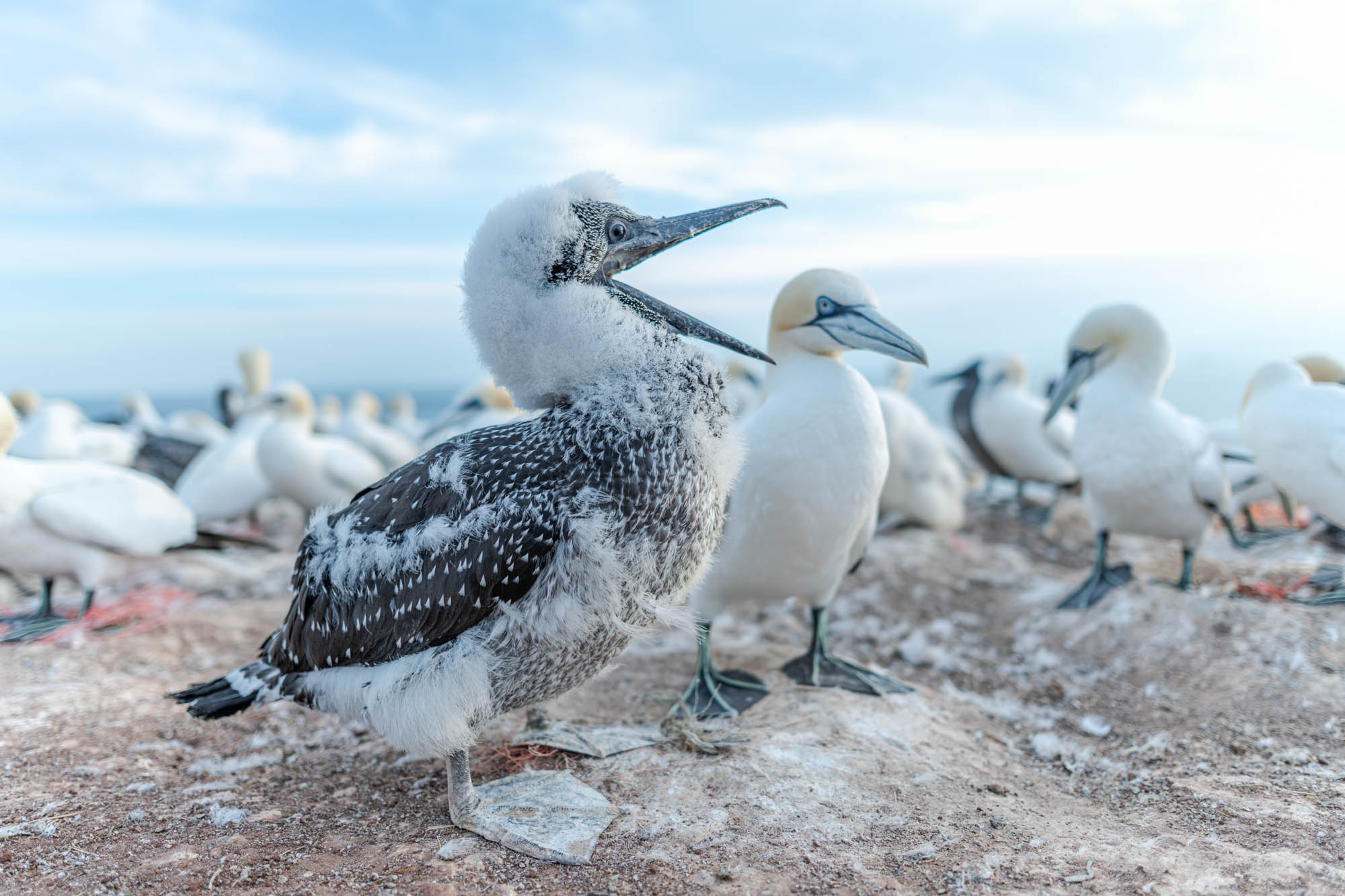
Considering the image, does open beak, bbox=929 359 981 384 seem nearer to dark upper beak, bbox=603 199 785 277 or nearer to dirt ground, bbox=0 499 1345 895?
dirt ground, bbox=0 499 1345 895

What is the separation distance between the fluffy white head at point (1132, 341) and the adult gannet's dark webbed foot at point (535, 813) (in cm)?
448

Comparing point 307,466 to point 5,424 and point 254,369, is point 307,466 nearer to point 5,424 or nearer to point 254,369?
point 5,424

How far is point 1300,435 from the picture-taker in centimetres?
528

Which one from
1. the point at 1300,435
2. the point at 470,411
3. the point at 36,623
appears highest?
the point at 1300,435

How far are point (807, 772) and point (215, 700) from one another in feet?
6.92

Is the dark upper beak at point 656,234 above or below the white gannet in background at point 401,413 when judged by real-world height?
above

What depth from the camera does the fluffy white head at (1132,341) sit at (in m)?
5.64

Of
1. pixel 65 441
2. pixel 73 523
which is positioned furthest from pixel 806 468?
pixel 65 441

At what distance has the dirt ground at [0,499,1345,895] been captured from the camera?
8.50 ft

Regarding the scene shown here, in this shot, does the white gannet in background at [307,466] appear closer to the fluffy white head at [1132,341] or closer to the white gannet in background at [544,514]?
the white gannet in background at [544,514]

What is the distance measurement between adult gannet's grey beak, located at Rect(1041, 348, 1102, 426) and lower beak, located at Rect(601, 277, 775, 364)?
3897 mm

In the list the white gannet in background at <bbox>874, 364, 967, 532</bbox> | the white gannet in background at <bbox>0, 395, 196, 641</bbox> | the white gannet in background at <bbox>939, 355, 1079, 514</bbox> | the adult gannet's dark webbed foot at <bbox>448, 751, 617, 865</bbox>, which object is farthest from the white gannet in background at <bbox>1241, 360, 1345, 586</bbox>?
the white gannet in background at <bbox>0, 395, 196, 641</bbox>

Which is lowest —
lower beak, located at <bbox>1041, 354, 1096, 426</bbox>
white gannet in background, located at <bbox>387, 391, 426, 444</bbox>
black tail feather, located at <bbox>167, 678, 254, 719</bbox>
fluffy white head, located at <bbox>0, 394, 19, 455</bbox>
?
white gannet in background, located at <bbox>387, 391, 426, 444</bbox>

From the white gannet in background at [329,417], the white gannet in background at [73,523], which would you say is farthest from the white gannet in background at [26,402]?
the white gannet in background at [73,523]
